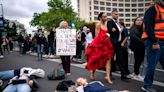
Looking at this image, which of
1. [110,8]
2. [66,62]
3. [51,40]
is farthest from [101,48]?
[110,8]

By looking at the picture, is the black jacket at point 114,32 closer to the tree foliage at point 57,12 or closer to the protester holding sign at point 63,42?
the protester holding sign at point 63,42

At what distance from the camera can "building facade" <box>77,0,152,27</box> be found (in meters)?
160

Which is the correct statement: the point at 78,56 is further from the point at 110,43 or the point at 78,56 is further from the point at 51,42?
the point at 110,43

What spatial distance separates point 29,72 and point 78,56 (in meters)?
9.06

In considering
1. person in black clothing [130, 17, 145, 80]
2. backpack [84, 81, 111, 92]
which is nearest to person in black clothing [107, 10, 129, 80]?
person in black clothing [130, 17, 145, 80]

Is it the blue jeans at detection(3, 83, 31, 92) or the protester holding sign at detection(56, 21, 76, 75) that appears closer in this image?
the blue jeans at detection(3, 83, 31, 92)

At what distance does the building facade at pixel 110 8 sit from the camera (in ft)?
524

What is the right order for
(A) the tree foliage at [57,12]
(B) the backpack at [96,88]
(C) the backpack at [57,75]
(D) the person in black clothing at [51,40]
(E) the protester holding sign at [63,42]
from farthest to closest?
(A) the tree foliage at [57,12] → (D) the person in black clothing at [51,40] → (E) the protester holding sign at [63,42] → (C) the backpack at [57,75] → (B) the backpack at [96,88]

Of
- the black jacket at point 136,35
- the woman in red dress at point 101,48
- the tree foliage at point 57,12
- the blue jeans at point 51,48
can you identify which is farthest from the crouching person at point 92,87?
the tree foliage at point 57,12

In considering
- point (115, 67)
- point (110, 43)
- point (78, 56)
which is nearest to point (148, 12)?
point (110, 43)

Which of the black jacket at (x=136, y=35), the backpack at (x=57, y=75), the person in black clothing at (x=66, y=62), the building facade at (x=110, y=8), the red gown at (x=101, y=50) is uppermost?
the building facade at (x=110, y=8)

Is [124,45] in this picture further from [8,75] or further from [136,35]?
[8,75]

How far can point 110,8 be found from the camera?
16712cm

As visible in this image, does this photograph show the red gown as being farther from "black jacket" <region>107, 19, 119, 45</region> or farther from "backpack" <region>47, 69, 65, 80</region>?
"backpack" <region>47, 69, 65, 80</region>
